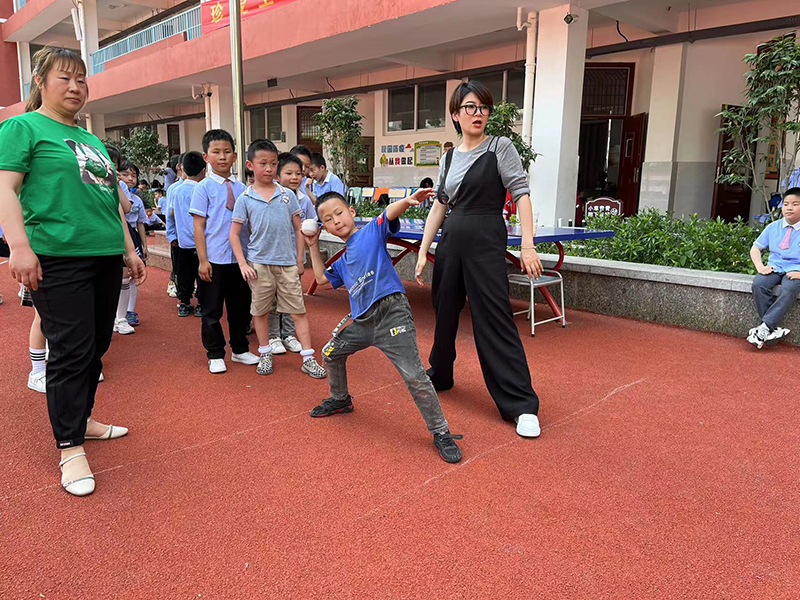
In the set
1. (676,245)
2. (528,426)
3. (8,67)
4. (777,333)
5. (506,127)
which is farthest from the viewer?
(8,67)

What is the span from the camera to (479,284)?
309cm

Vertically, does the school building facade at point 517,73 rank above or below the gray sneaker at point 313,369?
above

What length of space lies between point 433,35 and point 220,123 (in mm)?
7035

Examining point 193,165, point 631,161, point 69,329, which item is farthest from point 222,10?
point 69,329

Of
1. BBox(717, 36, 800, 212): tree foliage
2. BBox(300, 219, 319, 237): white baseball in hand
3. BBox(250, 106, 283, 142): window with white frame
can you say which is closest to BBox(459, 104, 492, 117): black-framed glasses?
BBox(300, 219, 319, 237): white baseball in hand

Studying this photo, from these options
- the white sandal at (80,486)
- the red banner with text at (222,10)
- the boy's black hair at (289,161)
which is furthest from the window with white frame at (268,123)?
the white sandal at (80,486)

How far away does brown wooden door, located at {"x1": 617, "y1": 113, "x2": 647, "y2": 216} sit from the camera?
11.0 metres

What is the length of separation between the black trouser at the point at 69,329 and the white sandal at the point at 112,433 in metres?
0.43

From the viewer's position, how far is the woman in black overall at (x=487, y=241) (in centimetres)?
300

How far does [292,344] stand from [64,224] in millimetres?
2396

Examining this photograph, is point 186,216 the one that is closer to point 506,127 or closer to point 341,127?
point 506,127

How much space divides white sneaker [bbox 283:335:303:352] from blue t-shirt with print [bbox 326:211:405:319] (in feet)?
5.75

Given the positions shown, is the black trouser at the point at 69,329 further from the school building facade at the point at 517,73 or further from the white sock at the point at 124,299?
the school building facade at the point at 517,73

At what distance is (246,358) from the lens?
14.0 ft
